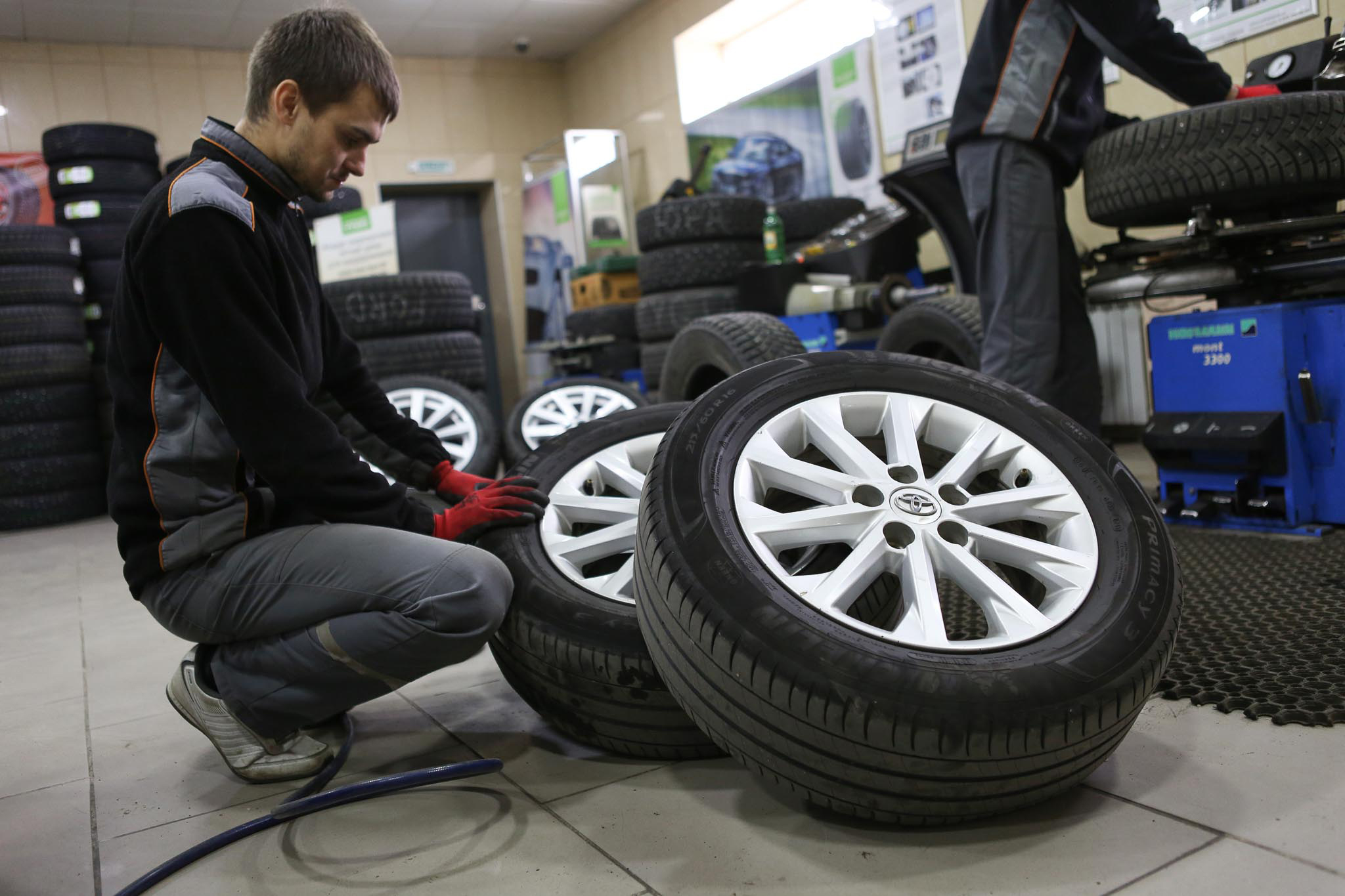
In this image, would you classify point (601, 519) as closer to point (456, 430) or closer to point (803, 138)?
point (456, 430)

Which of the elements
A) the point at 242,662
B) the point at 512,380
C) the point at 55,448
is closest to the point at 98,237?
the point at 55,448

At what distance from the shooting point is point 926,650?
1.17m

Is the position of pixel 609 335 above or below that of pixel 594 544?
above

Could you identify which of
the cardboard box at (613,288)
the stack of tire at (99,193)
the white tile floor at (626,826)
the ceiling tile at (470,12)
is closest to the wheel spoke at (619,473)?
the white tile floor at (626,826)

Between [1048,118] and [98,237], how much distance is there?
234 inches

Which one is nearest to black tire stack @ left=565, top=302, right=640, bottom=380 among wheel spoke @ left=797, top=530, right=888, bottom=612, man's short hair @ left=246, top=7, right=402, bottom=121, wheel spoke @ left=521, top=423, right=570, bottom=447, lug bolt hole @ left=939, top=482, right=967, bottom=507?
wheel spoke @ left=521, top=423, right=570, bottom=447

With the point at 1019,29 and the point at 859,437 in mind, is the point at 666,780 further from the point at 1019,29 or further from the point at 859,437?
the point at 1019,29

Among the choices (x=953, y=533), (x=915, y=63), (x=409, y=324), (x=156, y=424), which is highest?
(x=915, y=63)

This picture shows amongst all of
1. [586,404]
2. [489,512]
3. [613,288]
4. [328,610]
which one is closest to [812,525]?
[489,512]

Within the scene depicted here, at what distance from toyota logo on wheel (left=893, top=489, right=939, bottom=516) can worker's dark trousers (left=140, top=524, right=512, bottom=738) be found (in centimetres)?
61

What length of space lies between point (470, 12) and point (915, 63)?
14.6ft

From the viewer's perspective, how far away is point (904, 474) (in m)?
1.44

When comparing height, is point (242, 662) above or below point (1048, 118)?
below

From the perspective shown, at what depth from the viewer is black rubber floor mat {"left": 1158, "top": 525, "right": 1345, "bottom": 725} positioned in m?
1.45
